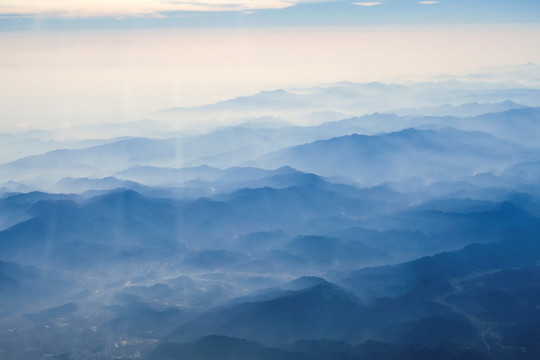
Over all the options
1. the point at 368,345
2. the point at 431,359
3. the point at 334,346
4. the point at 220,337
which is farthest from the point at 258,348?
the point at 431,359

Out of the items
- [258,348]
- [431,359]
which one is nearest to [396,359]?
[431,359]

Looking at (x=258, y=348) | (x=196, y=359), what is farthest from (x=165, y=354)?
(x=258, y=348)

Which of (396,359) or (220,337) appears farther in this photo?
(220,337)

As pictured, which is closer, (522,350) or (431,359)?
(431,359)

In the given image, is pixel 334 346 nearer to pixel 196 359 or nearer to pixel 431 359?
pixel 431 359

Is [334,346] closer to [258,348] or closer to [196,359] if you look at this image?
[258,348]

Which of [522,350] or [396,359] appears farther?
[522,350]

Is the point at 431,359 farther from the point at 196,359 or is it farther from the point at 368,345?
the point at 196,359
